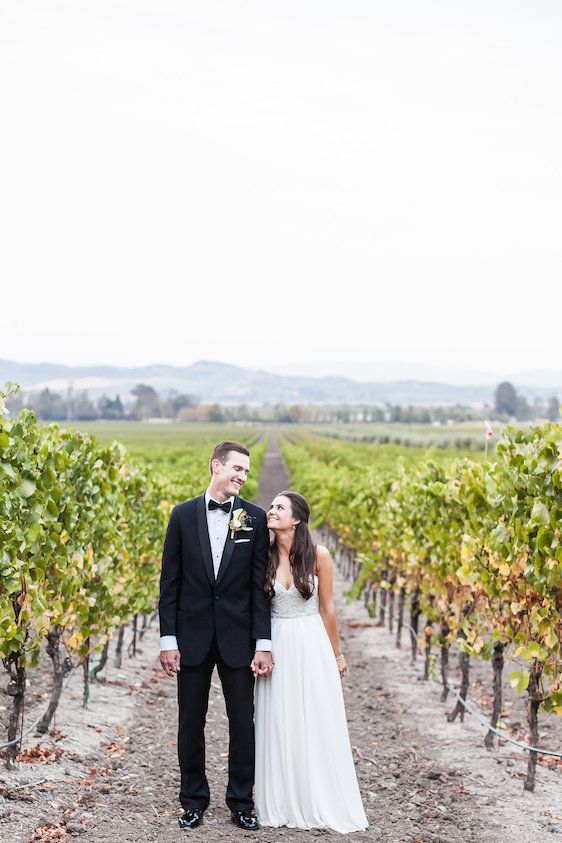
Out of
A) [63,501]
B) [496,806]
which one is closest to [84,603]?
[63,501]

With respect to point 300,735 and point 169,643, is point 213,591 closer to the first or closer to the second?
point 169,643

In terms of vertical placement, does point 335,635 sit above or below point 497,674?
above

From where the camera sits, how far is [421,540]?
9.70 meters

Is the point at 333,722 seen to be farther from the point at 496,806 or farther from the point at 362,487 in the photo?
the point at 362,487

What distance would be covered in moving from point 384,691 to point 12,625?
513 cm

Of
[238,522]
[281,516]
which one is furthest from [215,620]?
[281,516]

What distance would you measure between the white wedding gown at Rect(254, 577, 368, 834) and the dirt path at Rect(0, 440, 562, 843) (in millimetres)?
134

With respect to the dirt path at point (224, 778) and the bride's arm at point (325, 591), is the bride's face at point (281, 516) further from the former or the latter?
the dirt path at point (224, 778)

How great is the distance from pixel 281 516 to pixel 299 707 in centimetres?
110

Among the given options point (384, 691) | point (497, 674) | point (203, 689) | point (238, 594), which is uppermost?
point (238, 594)

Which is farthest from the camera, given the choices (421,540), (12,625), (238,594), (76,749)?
(421,540)

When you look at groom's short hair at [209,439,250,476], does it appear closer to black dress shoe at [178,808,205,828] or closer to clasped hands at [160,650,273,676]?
clasped hands at [160,650,273,676]

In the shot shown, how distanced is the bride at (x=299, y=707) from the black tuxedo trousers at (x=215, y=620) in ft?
0.36

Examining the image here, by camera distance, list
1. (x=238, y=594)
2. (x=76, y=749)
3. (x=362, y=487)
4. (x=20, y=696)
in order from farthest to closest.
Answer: (x=362, y=487), (x=76, y=749), (x=20, y=696), (x=238, y=594)
